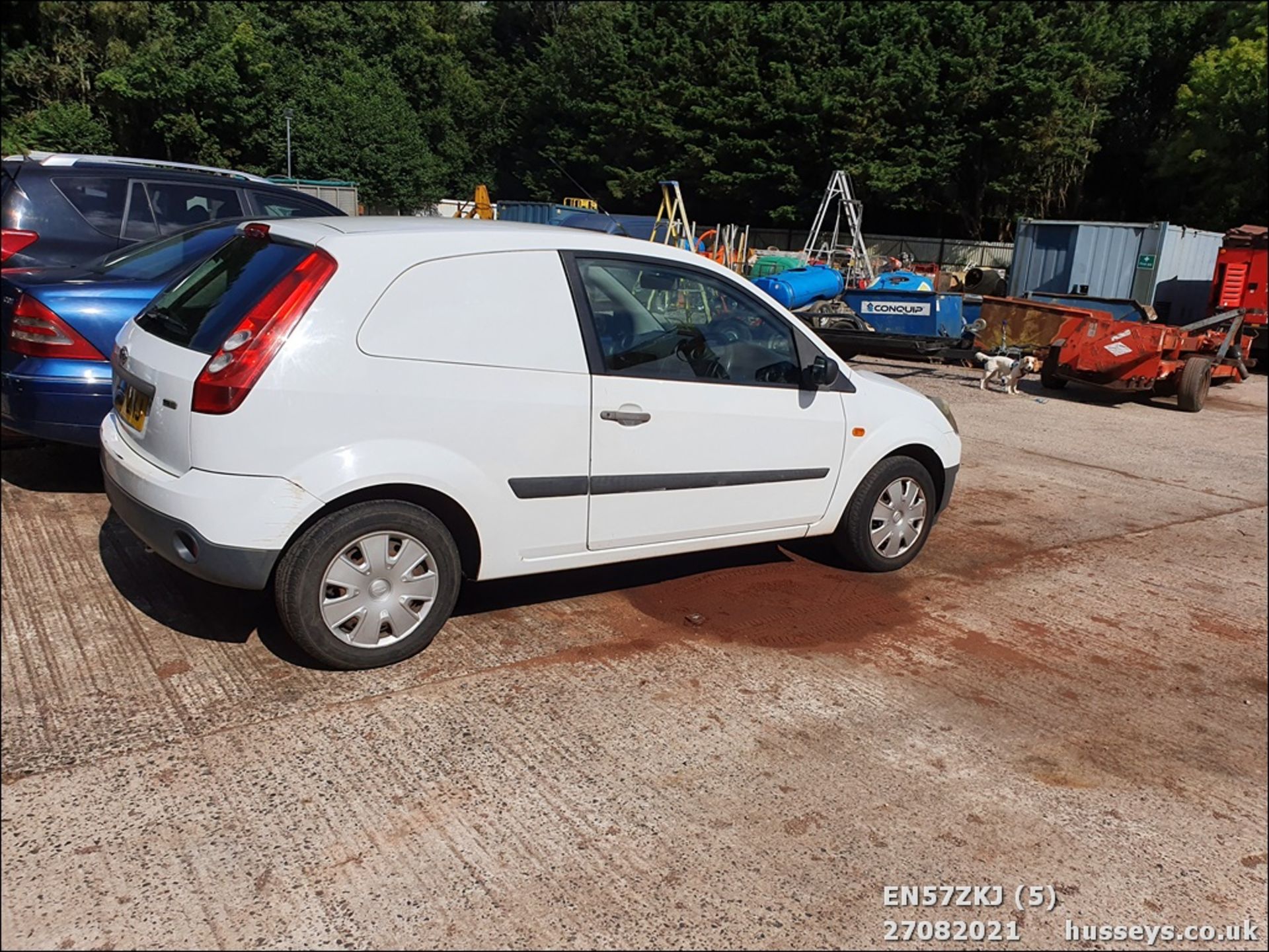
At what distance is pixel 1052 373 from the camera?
43.3 ft

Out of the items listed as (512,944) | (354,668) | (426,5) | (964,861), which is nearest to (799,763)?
(964,861)

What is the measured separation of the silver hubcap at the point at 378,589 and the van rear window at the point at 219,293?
92cm

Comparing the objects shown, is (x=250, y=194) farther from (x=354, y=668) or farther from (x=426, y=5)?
(x=426, y=5)

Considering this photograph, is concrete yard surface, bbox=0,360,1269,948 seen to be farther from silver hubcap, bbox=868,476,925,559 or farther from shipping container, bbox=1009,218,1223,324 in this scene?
shipping container, bbox=1009,218,1223,324

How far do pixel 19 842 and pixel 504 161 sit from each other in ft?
167

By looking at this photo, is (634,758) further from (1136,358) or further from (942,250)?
(942,250)

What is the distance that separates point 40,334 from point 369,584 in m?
2.66

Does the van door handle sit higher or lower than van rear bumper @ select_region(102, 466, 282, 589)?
higher

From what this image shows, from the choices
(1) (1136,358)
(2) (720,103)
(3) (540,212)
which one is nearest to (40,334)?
(1) (1136,358)

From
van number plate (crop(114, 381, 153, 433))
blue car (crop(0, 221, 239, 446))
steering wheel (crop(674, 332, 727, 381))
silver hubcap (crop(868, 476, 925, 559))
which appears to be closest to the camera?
van number plate (crop(114, 381, 153, 433))

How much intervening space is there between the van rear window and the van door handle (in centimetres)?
131

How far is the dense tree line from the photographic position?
3177 centimetres

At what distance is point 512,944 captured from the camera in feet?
8.45

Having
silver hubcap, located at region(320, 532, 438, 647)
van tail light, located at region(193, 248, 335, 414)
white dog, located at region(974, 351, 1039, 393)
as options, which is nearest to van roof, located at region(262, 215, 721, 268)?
van tail light, located at region(193, 248, 335, 414)
